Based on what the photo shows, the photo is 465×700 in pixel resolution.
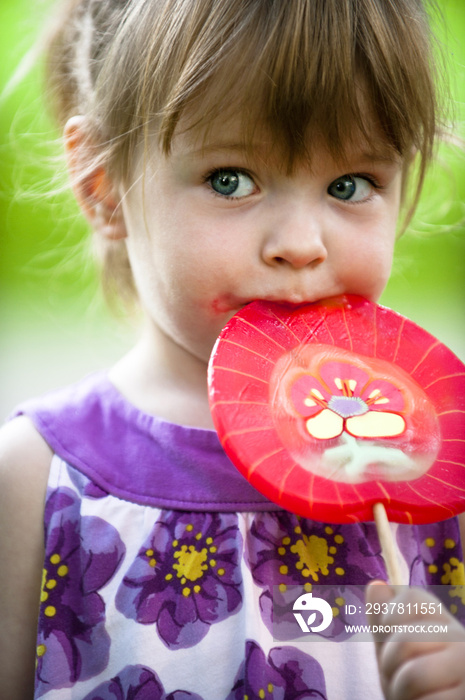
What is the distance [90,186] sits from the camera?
1.21 m

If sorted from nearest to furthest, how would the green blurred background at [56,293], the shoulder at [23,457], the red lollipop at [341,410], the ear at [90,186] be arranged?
the red lollipop at [341,410]
the shoulder at [23,457]
the ear at [90,186]
the green blurred background at [56,293]

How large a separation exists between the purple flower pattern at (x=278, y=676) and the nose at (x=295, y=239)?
1.71 ft

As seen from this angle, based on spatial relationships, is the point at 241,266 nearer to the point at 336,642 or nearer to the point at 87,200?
the point at 87,200

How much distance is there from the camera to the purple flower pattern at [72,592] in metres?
1.00

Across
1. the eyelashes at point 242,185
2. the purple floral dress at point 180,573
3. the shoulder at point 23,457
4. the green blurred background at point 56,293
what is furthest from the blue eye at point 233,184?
the green blurred background at point 56,293

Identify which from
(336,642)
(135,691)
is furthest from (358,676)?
(135,691)

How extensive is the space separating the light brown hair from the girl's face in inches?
1.2

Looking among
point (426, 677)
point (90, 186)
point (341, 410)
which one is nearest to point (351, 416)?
point (341, 410)

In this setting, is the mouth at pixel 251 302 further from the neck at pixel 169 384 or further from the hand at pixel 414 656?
the hand at pixel 414 656

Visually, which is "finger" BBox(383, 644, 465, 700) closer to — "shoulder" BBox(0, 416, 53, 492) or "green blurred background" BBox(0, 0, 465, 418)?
"shoulder" BBox(0, 416, 53, 492)

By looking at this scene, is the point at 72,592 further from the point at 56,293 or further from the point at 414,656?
the point at 56,293

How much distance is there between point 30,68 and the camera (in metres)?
1.38

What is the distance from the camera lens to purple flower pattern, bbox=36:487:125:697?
3.27ft

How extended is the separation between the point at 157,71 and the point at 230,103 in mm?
131
